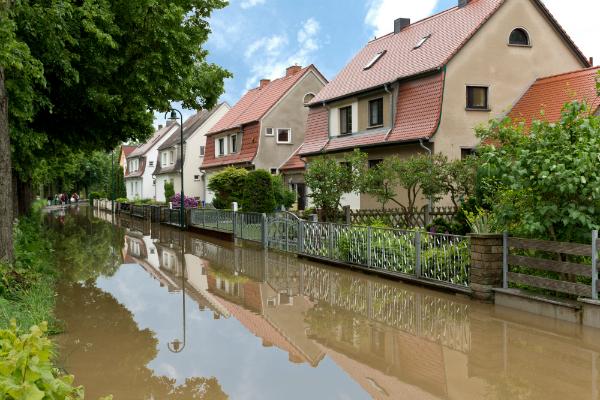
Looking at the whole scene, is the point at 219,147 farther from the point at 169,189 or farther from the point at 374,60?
the point at 374,60

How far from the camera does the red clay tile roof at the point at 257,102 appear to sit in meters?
36.8

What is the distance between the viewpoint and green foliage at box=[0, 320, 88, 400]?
7.76 feet

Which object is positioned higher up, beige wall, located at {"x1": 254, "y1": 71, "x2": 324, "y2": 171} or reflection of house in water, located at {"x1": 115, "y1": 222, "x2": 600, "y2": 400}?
beige wall, located at {"x1": 254, "y1": 71, "x2": 324, "y2": 171}

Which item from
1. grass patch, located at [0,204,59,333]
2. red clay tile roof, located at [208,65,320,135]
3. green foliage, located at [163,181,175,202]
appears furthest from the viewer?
green foliage, located at [163,181,175,202]

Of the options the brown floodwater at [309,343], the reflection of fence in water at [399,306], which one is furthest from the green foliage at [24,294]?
the reflection of fence in water at [399,306]

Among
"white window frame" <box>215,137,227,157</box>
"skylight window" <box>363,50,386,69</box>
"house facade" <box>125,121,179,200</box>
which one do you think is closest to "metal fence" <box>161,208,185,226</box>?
"white window frame" <box>215,137,227,157</box>

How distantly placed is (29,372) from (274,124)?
34.3 metres

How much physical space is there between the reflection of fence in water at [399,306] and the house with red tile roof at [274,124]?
76.8ft

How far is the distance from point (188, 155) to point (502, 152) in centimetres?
4185

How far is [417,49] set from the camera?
78.2ft

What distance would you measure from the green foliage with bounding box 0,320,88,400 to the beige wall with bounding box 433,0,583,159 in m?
19.3

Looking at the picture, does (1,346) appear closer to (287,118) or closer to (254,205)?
(254,205)

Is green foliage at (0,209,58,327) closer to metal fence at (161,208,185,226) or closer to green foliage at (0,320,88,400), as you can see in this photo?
green foliage at (0,320,88,400)

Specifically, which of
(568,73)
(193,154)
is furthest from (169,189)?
(568,73)
